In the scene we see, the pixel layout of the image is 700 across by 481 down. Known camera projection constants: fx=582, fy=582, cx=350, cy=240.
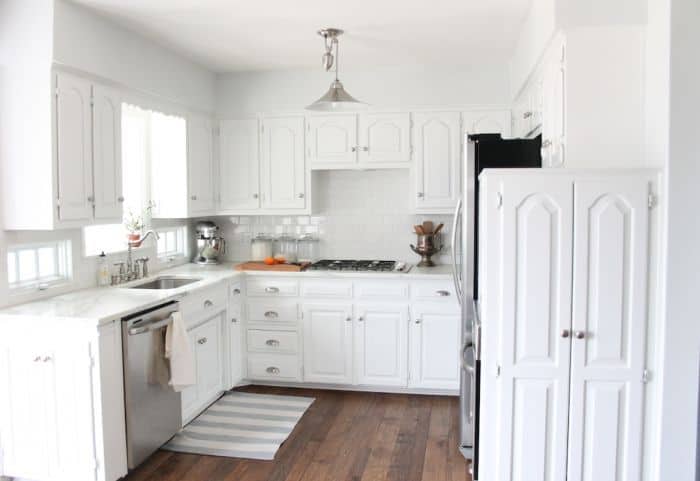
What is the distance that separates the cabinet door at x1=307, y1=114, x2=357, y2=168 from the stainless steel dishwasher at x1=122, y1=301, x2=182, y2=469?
1850 mm

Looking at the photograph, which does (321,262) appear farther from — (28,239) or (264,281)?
(28,239)

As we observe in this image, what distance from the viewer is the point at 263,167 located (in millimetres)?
4820

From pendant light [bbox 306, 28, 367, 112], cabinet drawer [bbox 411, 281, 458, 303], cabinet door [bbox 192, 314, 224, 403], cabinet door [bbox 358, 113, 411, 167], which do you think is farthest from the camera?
cabinet door [bbox 358, 113, 411, 167]

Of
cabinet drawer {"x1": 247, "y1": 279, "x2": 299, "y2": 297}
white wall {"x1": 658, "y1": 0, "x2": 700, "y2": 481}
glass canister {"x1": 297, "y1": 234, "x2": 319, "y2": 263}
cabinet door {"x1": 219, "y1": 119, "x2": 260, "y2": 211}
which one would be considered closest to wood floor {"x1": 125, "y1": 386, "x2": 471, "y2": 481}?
cabinet drawer {"x1": 247, "y1": 279, "x2": 299, "y2": 297}

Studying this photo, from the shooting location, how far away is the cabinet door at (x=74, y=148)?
3.06 metres

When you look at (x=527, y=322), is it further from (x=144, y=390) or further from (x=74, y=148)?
(x=74, y=148)

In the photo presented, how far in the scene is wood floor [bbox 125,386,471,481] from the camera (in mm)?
3137

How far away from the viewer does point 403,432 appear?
146 inches

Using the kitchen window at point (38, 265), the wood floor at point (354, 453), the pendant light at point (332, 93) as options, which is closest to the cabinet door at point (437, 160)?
the pendant light at point (332, 93)

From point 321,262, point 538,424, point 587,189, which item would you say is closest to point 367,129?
point 321,262

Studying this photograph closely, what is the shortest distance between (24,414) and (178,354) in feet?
2.60

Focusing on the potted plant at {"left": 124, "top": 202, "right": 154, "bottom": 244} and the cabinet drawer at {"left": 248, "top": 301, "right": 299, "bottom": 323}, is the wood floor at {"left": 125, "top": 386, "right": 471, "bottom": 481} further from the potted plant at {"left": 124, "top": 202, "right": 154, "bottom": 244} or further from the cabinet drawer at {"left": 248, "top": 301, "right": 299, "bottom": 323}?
the potted plant at {"left": 124, "top": 202, "right": 154, "bottom": 244}

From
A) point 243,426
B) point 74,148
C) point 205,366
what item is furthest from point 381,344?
point 74,148

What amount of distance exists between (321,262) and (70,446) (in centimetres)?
244
